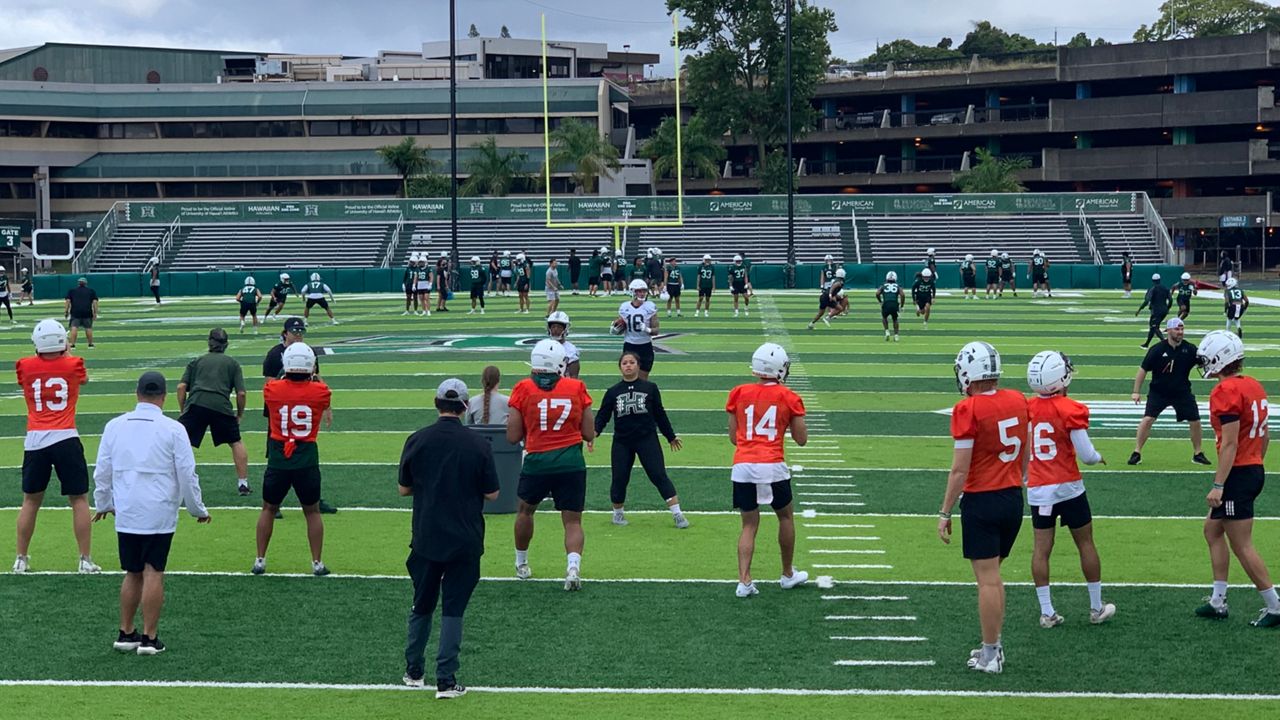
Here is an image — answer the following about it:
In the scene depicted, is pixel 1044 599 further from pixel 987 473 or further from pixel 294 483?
pixel 294 483

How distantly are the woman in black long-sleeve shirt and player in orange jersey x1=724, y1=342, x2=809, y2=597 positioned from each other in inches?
70.3

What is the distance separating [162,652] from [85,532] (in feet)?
7.61

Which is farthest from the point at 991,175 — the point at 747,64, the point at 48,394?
the point at 48,394

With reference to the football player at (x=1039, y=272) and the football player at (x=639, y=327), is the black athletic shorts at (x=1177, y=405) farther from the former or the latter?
the football player at (x=1039, y=272)

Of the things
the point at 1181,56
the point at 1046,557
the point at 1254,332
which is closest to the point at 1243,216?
the point at 1181,56

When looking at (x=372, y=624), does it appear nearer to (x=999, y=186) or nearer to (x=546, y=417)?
(x=546, y=417)

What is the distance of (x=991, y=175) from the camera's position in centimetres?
7325

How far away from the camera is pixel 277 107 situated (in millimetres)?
86062

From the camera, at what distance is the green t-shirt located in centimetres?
1354

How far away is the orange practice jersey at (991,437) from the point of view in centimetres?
828

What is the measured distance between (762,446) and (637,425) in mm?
2329

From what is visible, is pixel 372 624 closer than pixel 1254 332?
Yes

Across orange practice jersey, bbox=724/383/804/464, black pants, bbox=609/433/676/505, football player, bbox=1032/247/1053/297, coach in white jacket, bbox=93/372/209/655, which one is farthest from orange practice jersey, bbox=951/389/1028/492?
football player, bbox=1032/247/1053/297

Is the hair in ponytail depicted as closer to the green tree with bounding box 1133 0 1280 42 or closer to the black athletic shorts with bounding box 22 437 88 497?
the black athletic shorts with bounding box 22 437 88 497
